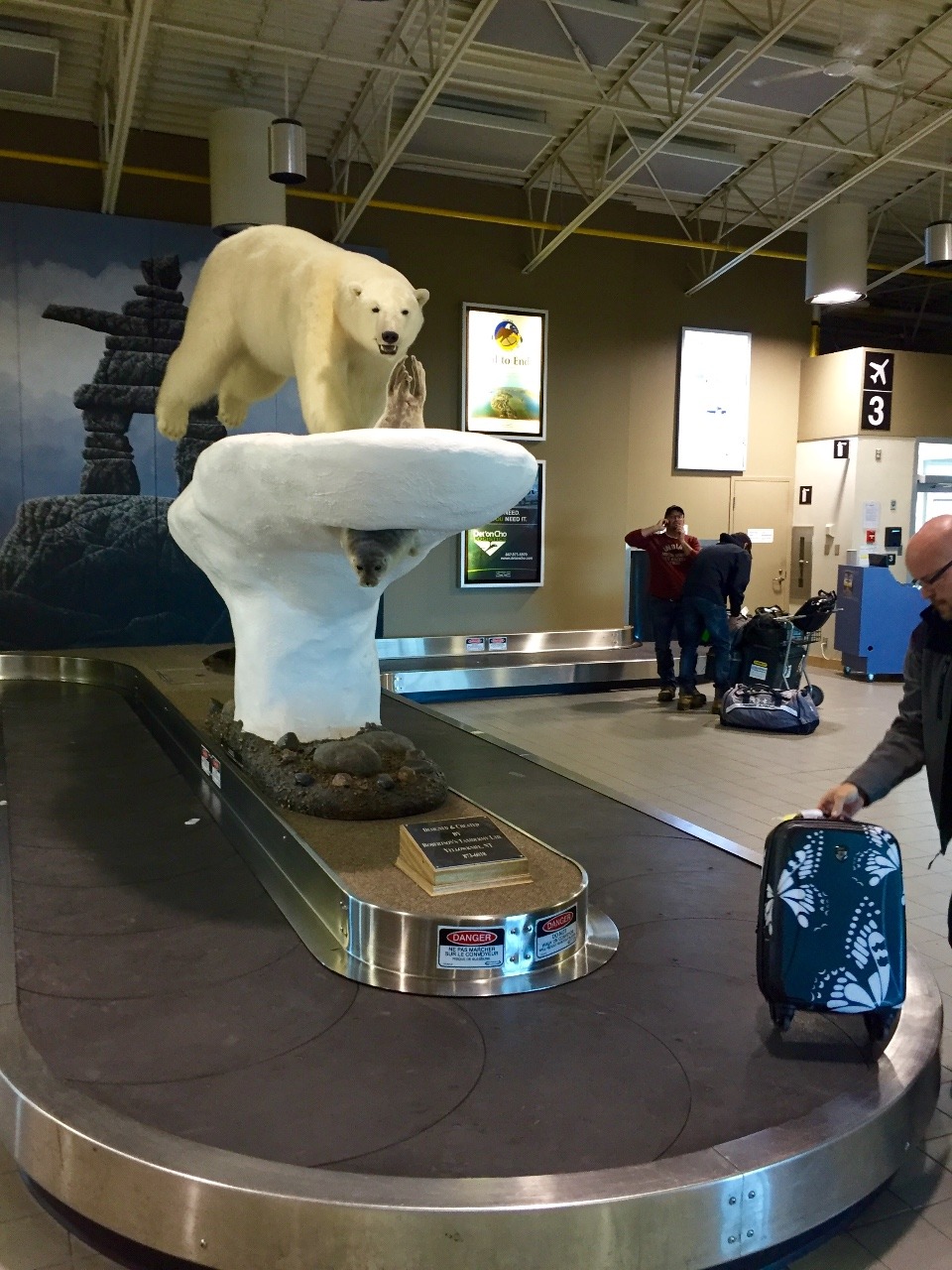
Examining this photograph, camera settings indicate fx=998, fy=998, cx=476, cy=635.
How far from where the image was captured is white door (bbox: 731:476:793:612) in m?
12.7

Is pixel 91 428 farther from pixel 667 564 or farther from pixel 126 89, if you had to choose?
pixel 667 564

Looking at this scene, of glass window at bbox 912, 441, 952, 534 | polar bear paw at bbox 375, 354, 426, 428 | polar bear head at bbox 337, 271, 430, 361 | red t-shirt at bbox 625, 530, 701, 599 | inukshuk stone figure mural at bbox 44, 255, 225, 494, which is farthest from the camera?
glass window at bbox 912, 441, 952, 534

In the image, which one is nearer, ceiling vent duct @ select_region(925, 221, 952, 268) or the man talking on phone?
the man talking on phone

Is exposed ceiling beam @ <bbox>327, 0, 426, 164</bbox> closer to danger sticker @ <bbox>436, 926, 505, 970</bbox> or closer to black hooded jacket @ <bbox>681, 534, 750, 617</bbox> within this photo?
black hooded jacket @ <bbox>681, 534, 750, 617</bbox>

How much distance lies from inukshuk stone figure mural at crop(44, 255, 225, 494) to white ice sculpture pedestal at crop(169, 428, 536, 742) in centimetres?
527

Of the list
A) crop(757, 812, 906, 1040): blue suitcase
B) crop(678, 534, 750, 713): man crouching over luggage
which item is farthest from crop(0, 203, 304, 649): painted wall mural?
crop(757, 812, 906, 1040): blue suitcase

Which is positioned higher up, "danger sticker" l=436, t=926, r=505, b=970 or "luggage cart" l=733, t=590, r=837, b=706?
"luggage cart" l=733, t=590, r=837, b=706

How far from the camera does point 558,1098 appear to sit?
2.28m

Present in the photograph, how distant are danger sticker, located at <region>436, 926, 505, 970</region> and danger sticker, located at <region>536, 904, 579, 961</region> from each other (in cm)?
12

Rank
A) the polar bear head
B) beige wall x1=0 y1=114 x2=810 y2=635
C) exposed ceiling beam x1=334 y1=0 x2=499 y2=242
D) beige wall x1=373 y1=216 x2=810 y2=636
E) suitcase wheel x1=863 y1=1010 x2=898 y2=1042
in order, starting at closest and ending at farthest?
suitcase wheel x1=863 y1=1010 x2=898 y2=1042 < the polar bear head < exposed ceiling beam x1=334 y1=0 x2=499 y2=242 < beige wall x1=0 y1=114 x2=810 y2=635 < beige wall x1=373 y1=216 x2=810 y2=636

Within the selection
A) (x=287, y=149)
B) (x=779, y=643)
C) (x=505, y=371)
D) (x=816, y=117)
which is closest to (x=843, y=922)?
(x=779, y=643)

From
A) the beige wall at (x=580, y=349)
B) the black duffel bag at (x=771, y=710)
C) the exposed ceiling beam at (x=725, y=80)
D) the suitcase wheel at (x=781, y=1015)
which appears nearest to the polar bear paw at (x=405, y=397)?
the suitcase wheel at (x=781, y=1015)

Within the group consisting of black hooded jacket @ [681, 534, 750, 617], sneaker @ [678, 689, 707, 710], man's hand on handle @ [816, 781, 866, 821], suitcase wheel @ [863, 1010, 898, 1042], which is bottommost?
sneaker @ [678, 689, 707, 710]

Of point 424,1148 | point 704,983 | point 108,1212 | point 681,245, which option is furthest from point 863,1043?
point 681,245
